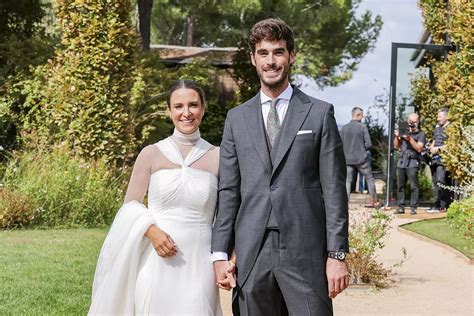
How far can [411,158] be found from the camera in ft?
54.3

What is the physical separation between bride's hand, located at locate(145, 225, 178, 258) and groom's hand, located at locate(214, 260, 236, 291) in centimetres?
45

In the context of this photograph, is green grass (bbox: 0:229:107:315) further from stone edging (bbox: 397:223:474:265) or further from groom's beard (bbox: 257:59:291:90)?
stone edging (bbox: 397:223:474:265)

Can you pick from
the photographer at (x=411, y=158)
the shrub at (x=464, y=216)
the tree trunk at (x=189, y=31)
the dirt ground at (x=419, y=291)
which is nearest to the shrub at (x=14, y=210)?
the dirt ground at (x=419, y=291)

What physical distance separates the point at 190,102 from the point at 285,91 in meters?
0.63

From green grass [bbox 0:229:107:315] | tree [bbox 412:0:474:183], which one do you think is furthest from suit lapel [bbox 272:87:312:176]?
tree [bbox 412:0:474:183]

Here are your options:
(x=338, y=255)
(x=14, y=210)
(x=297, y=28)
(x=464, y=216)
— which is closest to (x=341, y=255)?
(x=338, y=255)

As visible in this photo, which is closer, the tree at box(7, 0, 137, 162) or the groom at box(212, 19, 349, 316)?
the groom at box(212, 19, 349, 316)

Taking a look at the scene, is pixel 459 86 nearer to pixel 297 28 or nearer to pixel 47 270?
pixel 47 270

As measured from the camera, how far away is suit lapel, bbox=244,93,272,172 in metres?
3.96

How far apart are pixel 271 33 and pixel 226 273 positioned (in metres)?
1.08

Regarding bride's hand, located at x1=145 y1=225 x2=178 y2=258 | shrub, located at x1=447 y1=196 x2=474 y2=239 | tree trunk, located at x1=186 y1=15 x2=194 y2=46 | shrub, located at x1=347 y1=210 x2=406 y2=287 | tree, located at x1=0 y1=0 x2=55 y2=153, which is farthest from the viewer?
tree trunk, located at x1=186 y1=15 x2=194 y2=46

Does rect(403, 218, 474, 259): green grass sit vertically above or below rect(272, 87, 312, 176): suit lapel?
below

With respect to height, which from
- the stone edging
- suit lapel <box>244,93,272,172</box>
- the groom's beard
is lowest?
the stone edging

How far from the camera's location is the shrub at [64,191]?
12406mm
